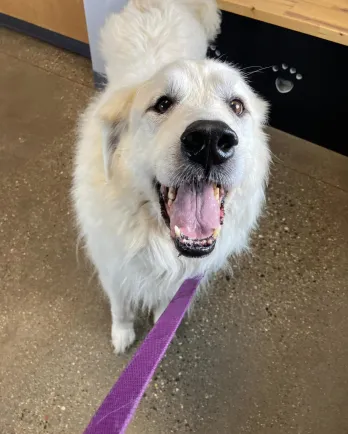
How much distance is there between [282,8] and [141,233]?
1.66 meters

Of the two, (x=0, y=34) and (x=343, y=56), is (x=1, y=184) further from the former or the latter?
(x=343, y=56)

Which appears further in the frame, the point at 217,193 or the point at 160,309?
the point at 160,309

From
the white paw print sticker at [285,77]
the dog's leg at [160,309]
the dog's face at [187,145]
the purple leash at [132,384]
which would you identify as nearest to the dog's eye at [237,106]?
the dog's face at [187,145]

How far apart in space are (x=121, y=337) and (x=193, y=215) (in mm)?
840

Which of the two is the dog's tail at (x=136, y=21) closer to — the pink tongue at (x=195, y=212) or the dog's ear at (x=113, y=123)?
the dog's ear at (x=113, y=123)

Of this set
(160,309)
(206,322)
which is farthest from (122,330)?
(206,322)

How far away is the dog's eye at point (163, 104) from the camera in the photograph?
1.42 meters

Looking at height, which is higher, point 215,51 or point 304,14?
point 304,14

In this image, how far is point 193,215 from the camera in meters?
1.41

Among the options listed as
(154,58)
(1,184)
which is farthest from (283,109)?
(1,184)

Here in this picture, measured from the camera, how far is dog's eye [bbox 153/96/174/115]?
56.0 inches

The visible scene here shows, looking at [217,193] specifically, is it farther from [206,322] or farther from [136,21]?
Result: [136,21]

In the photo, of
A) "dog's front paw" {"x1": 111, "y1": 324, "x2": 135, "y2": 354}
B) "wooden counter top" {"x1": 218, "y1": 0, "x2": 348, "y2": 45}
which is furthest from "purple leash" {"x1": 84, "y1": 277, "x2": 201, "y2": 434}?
"wooden counter top" {"x1": 218, "y1": 0, "x2": 348, "y2": 45}

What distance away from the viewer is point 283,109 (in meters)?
2.87
